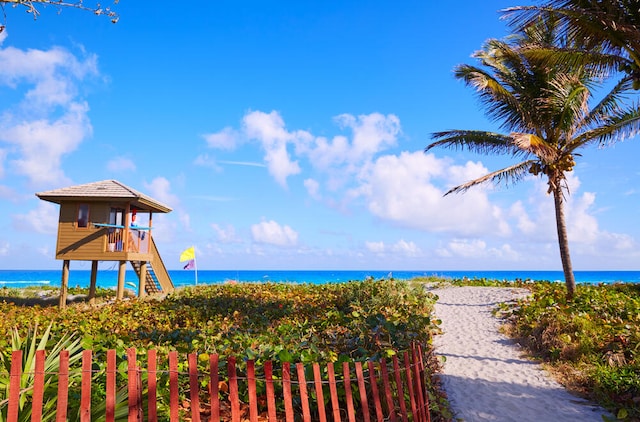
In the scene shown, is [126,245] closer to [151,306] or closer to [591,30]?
[151,306]

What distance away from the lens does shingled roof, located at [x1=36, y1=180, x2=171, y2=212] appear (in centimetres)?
2116

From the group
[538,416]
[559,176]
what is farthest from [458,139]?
[538,416]

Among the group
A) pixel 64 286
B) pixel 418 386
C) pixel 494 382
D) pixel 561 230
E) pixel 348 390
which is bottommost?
pixel 494 382

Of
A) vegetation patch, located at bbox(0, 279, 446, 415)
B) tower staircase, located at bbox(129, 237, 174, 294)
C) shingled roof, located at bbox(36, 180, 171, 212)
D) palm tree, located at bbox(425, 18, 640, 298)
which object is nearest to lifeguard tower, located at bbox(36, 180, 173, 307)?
shingled roof, located at bbox(36, 180, 171, 212)

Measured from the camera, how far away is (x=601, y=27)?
9.16 meters

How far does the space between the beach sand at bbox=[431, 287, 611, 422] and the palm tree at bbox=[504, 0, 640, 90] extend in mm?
6209

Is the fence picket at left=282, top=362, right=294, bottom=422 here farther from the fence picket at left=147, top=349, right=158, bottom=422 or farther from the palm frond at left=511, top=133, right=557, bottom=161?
the palm frond at left=511, top=133, right=557, bottom=161

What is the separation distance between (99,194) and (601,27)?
2033cm

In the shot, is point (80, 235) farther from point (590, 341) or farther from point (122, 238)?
point (590, 341)

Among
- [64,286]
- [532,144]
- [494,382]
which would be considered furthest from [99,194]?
[494,382]

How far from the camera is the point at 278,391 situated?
589 centimetres

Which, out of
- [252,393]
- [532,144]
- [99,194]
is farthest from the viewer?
[99,194]

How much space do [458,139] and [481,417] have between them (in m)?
12.2

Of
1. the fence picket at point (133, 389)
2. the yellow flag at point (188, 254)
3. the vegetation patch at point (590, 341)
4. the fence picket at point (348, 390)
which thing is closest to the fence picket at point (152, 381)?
the fence picket at point (133, 389)
